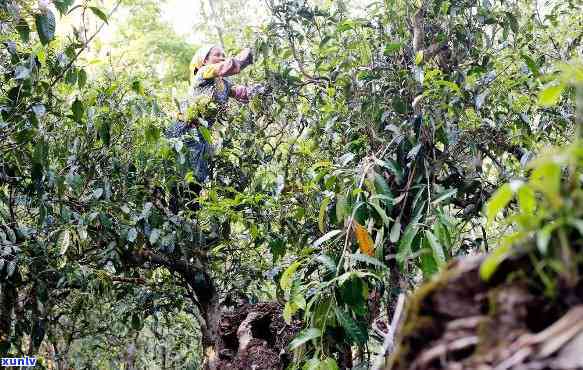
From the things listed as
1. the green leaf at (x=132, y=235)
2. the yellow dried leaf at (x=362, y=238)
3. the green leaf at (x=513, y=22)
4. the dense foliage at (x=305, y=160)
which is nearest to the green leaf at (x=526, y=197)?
the dense foliage at (x=305, y=160)

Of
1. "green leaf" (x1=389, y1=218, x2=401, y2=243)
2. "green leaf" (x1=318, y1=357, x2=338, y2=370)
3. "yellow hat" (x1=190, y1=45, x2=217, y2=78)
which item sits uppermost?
"yellow hat" (x1=190, y1=45, x2=217, y2=78)

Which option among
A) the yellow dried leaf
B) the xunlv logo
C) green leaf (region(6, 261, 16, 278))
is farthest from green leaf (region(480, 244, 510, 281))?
the xunlv logo

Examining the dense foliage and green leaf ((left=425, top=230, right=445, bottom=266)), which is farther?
the dense foliage

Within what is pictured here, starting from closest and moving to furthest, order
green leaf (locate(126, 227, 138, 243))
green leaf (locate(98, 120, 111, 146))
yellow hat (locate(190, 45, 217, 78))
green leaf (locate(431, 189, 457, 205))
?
1. green leaf (locate(431, 189, 457, 205))
2. green leaf (locate(98, 120, 111, 146))
3. green leaf (locate(126, 227, 138, 243))
4. yellow hat (locate(190, 45, 217, 78))

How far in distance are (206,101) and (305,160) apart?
820 millimetres

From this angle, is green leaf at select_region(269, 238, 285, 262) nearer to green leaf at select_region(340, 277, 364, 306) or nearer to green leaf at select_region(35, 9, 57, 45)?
green leaf at select_region(340, 277, 364, 306)

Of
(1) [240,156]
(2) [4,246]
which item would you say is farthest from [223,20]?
(2) [4,246]

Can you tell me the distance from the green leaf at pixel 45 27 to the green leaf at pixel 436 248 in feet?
5.16

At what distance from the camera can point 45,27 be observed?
7.36 feet

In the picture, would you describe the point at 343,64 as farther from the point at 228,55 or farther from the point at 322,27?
the point at 228,55

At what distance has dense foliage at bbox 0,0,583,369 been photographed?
2.15 meters

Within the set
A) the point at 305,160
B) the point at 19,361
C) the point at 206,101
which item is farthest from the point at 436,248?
the point at 19,361

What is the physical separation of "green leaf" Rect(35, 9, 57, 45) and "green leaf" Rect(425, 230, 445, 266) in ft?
5.16

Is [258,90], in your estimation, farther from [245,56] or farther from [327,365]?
[327,365]
